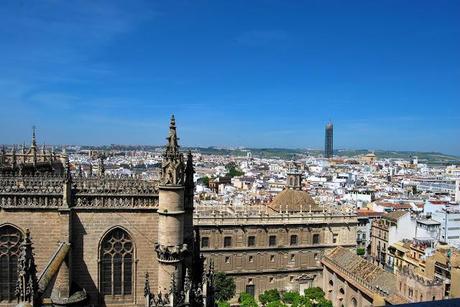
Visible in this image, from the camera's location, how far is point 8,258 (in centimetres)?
1577

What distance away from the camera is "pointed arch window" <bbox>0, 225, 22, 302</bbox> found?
1565 cm

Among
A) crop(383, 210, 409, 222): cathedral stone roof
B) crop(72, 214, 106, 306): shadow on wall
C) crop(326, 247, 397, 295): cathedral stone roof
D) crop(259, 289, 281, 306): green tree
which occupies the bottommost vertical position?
crop(259, 289, 281, 306): green tree

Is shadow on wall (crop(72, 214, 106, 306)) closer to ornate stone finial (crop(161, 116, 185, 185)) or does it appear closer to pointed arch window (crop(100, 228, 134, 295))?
pointed arch window (crop(100, 228, 134, 295))

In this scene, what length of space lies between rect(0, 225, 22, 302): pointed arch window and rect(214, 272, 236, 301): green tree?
23.7 meters

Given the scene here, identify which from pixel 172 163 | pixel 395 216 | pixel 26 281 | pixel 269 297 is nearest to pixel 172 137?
pixel 172 163

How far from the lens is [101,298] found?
16.3 metres

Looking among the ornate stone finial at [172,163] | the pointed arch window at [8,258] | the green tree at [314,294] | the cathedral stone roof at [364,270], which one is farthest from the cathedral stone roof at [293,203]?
the pointed arch window at [8,258]

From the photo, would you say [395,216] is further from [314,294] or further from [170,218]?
[170,218]

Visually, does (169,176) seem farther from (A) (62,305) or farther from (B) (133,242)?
(A) (62,305)

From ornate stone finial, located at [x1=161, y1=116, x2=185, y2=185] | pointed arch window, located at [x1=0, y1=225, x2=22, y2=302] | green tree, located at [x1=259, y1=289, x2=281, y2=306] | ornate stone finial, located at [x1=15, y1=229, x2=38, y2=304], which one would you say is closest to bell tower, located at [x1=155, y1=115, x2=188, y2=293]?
ornate stone finial, located at [x1=161, y1=116, x2=185, y2=185]

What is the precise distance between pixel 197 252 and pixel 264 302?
948 inches

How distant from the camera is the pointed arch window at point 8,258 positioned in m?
15.6

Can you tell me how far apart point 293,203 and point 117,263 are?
3427cm

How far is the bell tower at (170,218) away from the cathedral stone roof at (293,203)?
107 ft
